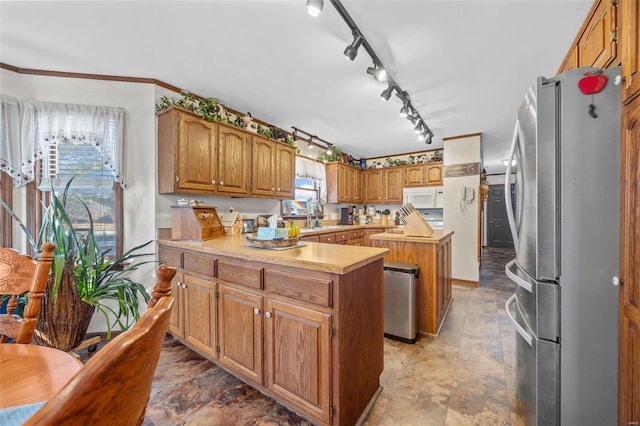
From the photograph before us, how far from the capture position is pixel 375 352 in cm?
164

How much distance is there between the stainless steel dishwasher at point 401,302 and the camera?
2.39 meters

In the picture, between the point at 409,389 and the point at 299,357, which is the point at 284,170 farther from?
the point at 409,389

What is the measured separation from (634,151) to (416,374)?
180 centimetres

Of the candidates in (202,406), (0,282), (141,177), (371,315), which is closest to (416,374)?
(371,315)

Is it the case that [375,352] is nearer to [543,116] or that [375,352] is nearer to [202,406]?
[202,406]

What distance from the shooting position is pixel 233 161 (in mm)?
2943

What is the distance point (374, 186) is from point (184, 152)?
424 centimetres

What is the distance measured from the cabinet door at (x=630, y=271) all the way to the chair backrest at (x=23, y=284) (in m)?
2.30

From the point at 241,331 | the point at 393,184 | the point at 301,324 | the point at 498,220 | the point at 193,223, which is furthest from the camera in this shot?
the point at 498,220

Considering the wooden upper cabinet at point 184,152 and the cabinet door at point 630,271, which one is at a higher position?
the wooden upper cabinet at point 184,152

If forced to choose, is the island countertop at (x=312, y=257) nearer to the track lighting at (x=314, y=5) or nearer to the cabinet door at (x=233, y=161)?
the cabinet door at (x=233, y=161)

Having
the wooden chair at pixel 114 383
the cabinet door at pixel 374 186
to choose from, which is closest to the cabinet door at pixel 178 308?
the wooden chair at pixel 114 383

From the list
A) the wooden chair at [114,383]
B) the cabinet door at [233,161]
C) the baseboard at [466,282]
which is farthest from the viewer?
the baseboard at [466,282]

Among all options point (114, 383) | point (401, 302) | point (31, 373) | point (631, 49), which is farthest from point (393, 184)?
point (114, 383)
